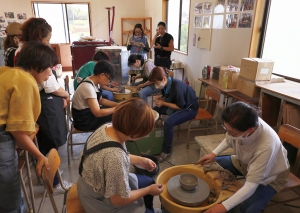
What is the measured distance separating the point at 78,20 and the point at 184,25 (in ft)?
11.7

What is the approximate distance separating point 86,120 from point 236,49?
2.34 m

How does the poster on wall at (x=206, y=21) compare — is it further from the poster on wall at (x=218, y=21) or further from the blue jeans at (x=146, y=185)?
the blue jeans at (x=146, y=185)

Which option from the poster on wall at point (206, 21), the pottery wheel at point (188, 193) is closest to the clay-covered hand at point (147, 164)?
the pottery wheel at point (188, 193)

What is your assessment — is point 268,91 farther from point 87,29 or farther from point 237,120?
point 87,29

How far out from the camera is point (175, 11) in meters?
5.40

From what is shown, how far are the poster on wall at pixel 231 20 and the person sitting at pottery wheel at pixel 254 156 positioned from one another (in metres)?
2.30

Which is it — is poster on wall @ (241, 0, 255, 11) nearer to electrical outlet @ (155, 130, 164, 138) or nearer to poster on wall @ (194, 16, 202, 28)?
poster on wall @ (194, 16, 202, 28)

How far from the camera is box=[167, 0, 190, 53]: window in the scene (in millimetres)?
4948

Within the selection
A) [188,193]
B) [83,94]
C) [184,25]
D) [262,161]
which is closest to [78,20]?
[184,25]

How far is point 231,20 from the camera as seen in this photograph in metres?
3.26

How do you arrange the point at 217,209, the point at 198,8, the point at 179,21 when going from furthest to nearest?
the point at 179,21 → the point at 198,8 → the point at 217,209

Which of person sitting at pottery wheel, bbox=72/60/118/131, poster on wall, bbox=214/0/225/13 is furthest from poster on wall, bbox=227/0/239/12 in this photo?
person sitting at pottery wheel, bbox=72/60/118/131

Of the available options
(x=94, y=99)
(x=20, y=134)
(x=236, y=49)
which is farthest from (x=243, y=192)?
(x=236, y=49)

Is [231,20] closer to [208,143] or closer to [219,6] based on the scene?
[219,6]
